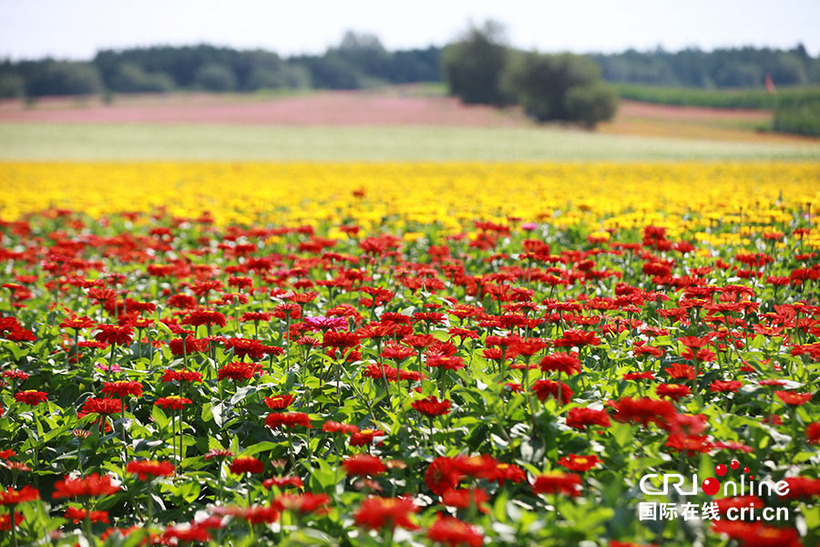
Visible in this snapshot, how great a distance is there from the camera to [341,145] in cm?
3500

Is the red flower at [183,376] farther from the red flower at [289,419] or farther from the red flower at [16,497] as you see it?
the red flower at [16,497]

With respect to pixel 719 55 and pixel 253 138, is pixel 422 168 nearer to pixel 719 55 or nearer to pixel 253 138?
pixel 253 138

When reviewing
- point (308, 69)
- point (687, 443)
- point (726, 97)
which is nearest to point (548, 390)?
point (687, 443)

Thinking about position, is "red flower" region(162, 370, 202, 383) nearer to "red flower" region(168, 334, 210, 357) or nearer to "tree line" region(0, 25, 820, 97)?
"red flower" region(168, 334, 210, 357)

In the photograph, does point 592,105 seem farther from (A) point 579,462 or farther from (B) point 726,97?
(A) point 579,462

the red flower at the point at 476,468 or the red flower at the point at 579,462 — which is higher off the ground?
the red flower at the point at 476,468

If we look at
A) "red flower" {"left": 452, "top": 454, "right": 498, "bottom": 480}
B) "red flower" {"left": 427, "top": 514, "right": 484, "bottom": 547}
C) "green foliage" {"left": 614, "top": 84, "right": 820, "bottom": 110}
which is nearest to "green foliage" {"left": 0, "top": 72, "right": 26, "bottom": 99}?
"green foliage" {"left": 614, "top": 84, "right": 820, "bottom": 110}

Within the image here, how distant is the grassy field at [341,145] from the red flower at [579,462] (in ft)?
85.3

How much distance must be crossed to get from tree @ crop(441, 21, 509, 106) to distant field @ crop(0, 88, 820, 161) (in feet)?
7.70

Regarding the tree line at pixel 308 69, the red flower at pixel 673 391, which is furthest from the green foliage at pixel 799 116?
the red flower at pixel 673 391

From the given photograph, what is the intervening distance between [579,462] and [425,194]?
10471 mm

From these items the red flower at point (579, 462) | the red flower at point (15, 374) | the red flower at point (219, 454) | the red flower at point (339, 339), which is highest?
the red flower at point (339, 339)

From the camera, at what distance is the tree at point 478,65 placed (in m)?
67.2

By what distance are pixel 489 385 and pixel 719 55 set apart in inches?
5034
